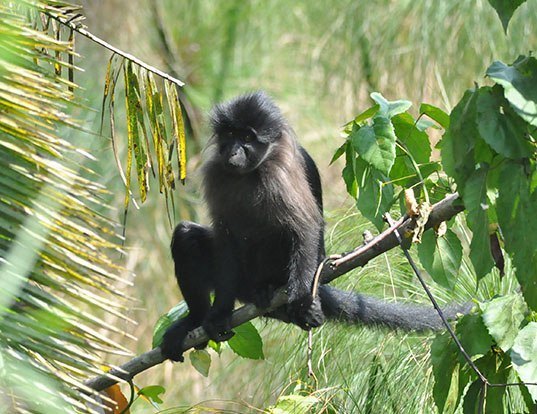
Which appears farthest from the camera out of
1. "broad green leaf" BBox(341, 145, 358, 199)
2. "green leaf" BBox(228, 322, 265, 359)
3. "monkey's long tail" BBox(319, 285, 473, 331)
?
"monkey's long tail" BBox(319, 285, 473, 331)

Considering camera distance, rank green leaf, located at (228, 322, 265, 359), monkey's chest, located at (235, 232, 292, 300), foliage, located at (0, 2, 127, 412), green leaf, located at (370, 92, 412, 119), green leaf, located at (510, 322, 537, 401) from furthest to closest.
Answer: monkey's chest, located at (235, 232, 292, 300), green leaf, located at (228, 322, 265, 359), green leaf, located at (370, 92, 412, 119), green leaf, located at (510, 322, 537, 401), foliage, located at (0, 2, 127, 412)

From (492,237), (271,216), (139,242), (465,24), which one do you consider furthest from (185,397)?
(492,237)

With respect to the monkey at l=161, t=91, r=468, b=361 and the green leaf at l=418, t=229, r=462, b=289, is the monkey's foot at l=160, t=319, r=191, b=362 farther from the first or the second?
the green leaf at l=418, t=229, r=462, b=289

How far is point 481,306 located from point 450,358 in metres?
0.18

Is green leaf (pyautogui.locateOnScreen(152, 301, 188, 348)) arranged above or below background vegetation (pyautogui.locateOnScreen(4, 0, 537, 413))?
below

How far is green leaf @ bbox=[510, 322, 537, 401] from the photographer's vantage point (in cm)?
232

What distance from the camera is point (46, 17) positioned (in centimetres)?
362

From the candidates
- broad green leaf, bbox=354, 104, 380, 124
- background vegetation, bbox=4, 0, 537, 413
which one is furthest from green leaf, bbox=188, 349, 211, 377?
background vegetation, bbox=4, 0, 537, 413

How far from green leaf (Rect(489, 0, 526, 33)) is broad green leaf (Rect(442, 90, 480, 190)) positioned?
173mm

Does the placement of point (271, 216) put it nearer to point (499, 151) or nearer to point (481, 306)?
point (481, 306)

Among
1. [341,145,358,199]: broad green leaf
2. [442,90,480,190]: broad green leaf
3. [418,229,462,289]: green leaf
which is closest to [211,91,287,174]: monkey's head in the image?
[341,145,358,199]: broad green leaf

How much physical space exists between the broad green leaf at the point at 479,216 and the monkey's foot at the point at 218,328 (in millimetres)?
1913

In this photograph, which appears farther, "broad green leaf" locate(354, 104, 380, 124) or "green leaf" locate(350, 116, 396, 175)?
"broad green leaf" locate(354, 104, 380, 124)

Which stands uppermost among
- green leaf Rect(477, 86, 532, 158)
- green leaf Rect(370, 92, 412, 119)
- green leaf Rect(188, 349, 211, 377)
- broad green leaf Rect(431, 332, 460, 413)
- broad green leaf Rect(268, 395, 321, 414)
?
green leaf Rect(370, 92, 412, 119)
